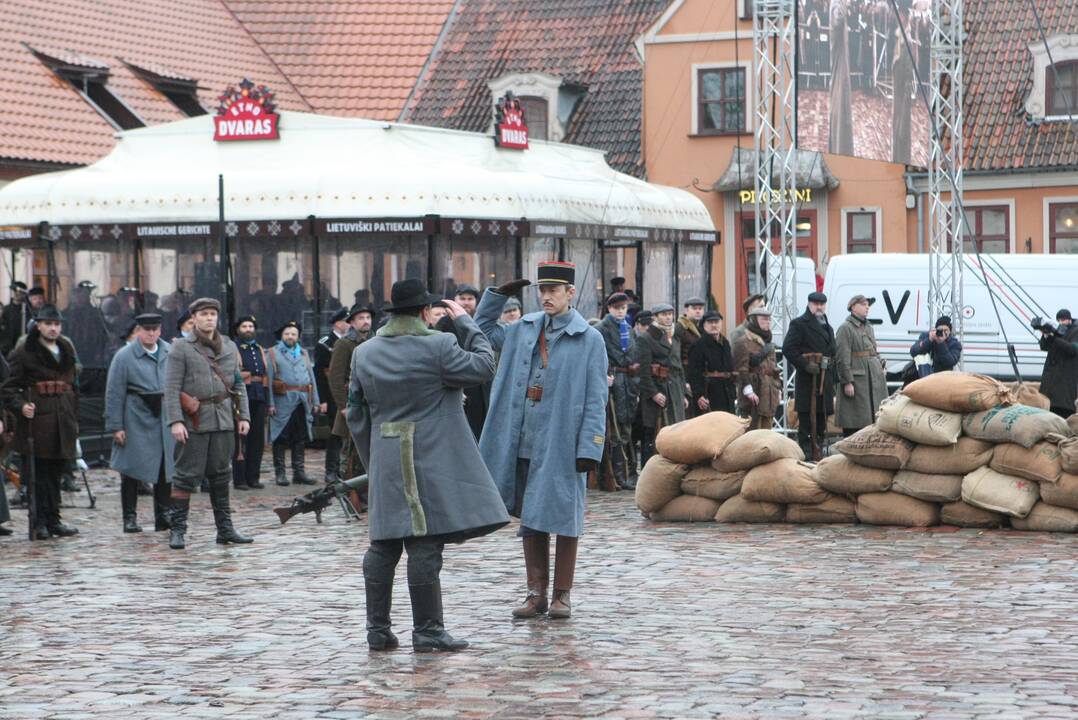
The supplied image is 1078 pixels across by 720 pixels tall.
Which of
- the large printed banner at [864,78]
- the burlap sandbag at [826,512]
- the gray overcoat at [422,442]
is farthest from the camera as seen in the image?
the large printed banner at [864,78]

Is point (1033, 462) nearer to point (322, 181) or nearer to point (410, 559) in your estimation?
point (410, 559)

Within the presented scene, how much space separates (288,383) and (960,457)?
26.0ft

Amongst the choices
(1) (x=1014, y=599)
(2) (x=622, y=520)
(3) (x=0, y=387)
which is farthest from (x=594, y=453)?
(3) (x=0, y=387)

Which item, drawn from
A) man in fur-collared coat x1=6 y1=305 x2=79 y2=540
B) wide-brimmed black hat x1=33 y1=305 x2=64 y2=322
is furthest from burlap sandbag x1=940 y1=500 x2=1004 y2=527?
wide-brimmed black hat x1=33 y1=305 x2=64 y2=322

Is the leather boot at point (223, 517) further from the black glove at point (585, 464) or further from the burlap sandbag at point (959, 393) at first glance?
the burlap sandbag at point (959, 393)

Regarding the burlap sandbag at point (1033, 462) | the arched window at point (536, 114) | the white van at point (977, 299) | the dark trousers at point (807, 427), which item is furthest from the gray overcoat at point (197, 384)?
the arched window at point (536, 114)

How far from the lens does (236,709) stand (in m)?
7.36

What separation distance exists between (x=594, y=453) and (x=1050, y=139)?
2866cm

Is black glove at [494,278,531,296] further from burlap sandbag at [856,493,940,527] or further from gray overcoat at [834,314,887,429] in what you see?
gray overcoat at [834,314,887,429]

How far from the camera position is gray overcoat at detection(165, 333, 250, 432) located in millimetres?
13367

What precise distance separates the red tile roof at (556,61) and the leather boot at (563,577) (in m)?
29.2

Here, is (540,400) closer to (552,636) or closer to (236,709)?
(552,636)

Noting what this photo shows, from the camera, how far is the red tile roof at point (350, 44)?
40.8 meters

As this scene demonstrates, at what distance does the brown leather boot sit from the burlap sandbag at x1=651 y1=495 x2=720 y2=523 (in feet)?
16.0
